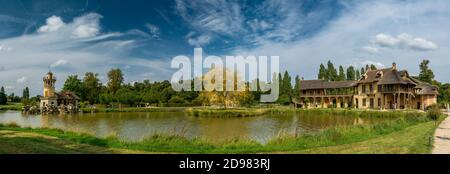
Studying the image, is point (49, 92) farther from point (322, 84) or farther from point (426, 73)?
point (426, 73)

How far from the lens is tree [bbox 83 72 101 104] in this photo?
66.1m

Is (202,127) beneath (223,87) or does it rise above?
beneath

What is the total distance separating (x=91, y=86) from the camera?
6769 cm

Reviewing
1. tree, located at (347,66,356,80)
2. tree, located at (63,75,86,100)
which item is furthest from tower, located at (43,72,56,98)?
tree, located at (347,66,356,80)

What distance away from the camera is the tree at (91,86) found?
217ft

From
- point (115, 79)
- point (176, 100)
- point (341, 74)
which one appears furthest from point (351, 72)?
point (115, 79)

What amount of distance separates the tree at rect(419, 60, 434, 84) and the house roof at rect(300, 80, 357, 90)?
34.4ft

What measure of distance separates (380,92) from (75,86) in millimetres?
51425

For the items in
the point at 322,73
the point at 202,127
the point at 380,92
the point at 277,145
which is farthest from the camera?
the point at 322,73
